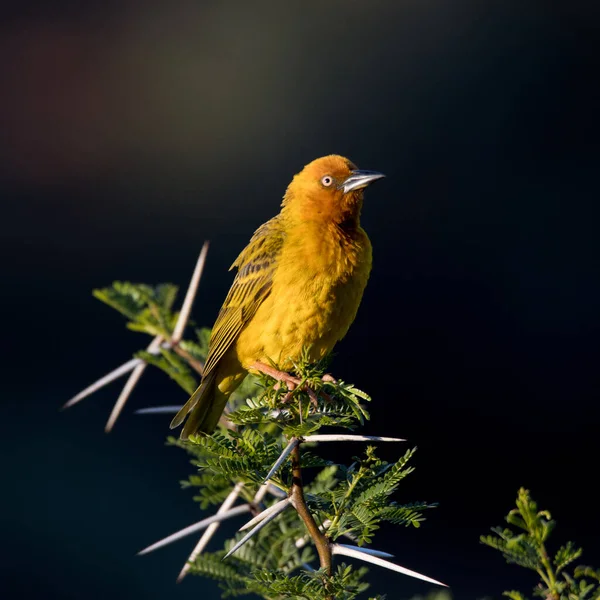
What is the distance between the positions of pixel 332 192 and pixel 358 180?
0.12 meters

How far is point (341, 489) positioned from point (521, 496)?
1.64ft

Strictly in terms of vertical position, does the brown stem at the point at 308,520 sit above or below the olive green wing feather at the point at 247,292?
below

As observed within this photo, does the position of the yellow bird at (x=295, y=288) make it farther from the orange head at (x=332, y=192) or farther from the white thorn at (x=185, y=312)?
the white thorn at (x=185, y=312)

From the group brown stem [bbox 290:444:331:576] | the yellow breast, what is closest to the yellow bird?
the yellow breast

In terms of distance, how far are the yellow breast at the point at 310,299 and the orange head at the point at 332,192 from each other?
4.8 inches

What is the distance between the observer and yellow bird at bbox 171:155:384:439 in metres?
3.29

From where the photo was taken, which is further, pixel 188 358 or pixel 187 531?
pixel 188 358

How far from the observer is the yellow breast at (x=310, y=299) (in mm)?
3283

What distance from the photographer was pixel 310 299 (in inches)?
130

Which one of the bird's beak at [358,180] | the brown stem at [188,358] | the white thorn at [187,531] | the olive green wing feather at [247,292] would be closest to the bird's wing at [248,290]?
the olive green wing feather at [247,292]

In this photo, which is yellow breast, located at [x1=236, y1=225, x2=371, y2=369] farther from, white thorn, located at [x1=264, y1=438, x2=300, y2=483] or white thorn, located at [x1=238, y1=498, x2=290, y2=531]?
white thorn, located at [x1=238, y1=498, x2=290, y2=531]

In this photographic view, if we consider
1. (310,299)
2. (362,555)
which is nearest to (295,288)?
(310,299)

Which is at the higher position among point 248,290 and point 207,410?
point 248,290

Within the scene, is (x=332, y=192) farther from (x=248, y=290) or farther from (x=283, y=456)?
(x=283, y=456)
